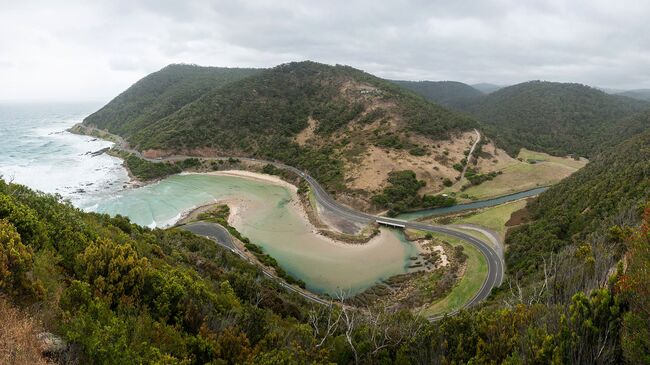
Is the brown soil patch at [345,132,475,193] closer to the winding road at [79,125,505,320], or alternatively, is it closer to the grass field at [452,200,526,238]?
the winding road at [79,125,505,320]

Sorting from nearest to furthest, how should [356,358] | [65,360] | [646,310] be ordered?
[65,360] < [646,310] < [356,358]

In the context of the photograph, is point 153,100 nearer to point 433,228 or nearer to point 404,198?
point 404,198

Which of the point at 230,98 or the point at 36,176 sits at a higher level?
the point at 230,98

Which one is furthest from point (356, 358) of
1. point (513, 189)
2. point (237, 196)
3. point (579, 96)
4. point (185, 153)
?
point (579, 96)

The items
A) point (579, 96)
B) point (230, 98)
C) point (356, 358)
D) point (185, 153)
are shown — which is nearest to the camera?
point (356, 358)

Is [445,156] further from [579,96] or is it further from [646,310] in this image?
[579,96]

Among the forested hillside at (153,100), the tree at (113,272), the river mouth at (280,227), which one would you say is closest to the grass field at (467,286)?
the river mouth at (280,227)

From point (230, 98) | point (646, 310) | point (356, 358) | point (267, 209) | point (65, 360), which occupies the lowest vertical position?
point (267, 209)
